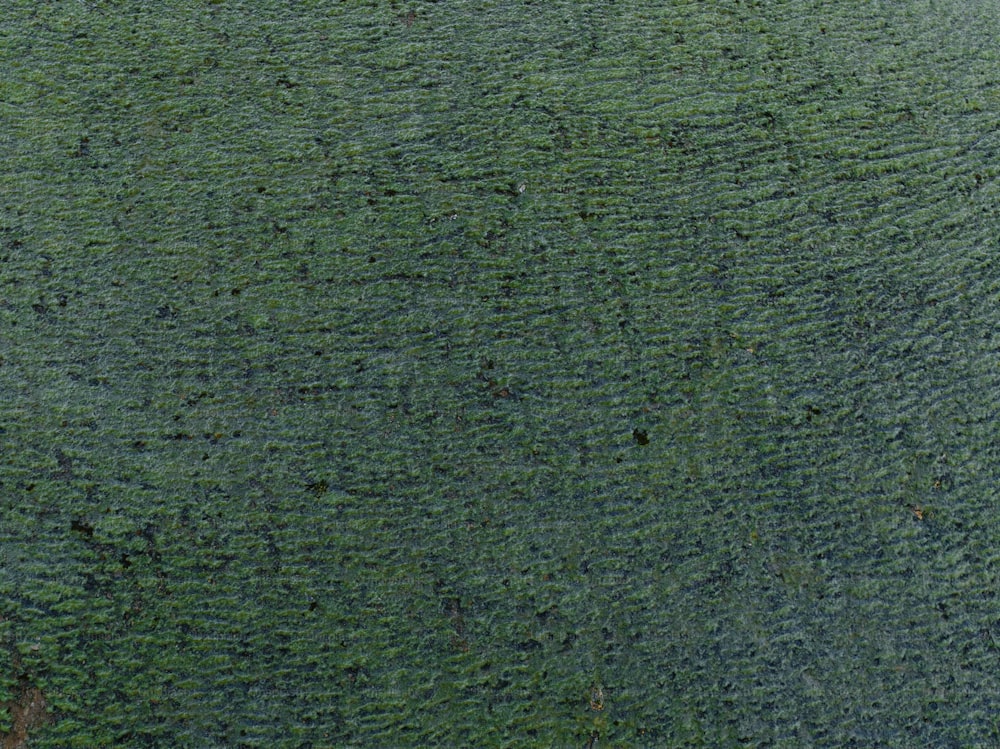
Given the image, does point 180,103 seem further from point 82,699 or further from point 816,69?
point 816,69

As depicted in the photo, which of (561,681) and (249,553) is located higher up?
(249,553)

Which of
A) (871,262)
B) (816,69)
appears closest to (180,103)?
(816,69)

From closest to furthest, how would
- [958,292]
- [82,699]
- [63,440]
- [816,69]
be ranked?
[82,699], [63,440], [958,292], [816,69]

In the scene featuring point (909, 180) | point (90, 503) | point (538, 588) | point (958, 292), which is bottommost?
point (538, 588)

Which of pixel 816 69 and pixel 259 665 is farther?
pixel 816 69


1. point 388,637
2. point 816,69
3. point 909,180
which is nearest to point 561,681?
point 388,637

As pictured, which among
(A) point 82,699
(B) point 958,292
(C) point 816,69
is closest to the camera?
(A) point 82,699
